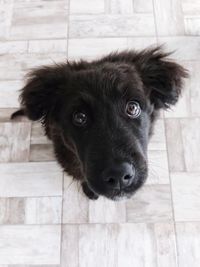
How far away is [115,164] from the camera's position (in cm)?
135

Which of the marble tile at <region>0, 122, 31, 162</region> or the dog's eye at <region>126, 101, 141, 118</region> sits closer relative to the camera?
the dog's eye at <region>126, 101, 141, 118</region>

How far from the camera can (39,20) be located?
2.49 meters

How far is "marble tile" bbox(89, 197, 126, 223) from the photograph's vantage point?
6.40 ft

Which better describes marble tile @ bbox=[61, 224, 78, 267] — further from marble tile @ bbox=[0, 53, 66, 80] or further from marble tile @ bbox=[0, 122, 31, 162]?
marble tile @ bbox=[0, 53, 66, 80]

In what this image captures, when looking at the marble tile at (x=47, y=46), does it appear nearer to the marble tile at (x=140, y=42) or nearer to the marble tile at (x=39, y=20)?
the marble tile at (x=39, y=20)

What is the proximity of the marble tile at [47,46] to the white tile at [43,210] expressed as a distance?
886 millimetres

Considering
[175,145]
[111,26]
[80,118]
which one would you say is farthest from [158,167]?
[111,26]

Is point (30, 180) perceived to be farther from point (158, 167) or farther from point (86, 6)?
point (86, 6)

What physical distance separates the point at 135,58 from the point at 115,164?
550mm

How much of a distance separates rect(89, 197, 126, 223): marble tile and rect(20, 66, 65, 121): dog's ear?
0.55 meters

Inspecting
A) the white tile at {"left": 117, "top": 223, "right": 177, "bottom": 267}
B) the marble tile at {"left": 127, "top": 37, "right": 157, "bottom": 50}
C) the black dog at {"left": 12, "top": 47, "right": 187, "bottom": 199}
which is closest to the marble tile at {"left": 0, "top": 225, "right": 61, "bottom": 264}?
the white tile at {"left": 117, "top": 223, "right": 177, "bottom": 267}

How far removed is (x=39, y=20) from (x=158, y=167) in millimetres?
1178

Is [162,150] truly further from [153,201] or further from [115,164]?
[115,164]

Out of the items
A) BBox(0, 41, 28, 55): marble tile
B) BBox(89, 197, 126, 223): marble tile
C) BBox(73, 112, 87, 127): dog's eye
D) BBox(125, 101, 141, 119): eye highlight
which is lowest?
BBox(89, 197, 126, 223): marble tile
